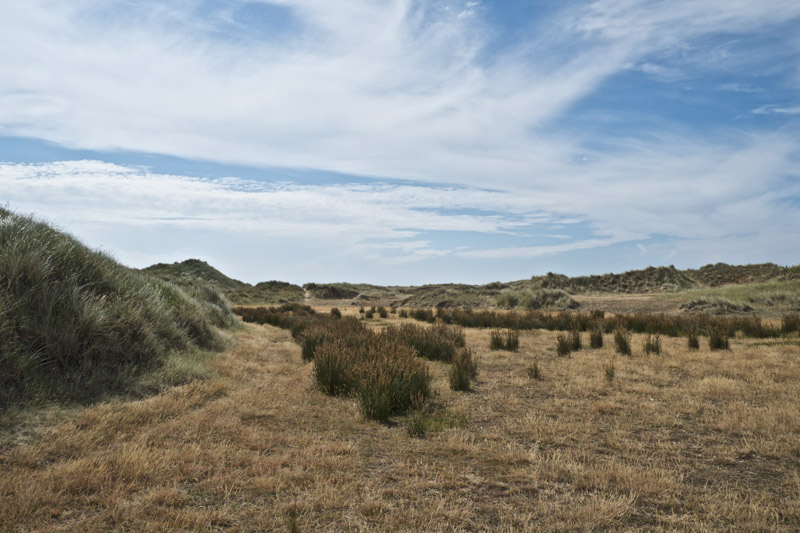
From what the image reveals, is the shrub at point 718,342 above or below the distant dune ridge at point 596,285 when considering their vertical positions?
below

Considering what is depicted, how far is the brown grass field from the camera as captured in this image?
11.1 ft

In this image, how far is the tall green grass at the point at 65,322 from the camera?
561 cm

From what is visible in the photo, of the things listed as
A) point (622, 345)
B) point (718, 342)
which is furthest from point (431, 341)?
point (718, 342)

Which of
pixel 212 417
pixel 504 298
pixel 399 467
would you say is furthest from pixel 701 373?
pixel 504 298

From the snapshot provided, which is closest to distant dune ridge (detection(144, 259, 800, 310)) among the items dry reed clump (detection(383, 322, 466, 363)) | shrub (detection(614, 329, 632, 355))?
shrub (detection(614, 329, 632, 355))

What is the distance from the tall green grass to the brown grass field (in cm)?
74

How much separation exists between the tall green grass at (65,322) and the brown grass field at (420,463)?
2.43 ft

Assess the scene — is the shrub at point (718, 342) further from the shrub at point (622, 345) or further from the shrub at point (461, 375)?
the shrub at point (461, 375)

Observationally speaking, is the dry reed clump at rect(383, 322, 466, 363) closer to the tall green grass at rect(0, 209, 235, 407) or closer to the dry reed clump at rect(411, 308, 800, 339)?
the tall green grass at rect(0, 209, 235, 407)

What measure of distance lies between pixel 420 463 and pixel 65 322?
5.21 metres

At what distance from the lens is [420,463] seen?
441 cm

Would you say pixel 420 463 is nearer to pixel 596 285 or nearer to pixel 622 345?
pixel 622 345

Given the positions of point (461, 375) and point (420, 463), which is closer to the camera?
point (420, 463)

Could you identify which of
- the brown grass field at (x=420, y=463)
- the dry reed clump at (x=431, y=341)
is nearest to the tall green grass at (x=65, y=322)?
the brown grass field at (x=420, y=463)
